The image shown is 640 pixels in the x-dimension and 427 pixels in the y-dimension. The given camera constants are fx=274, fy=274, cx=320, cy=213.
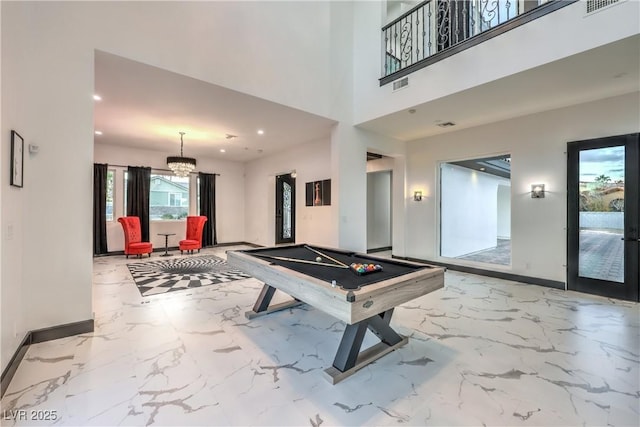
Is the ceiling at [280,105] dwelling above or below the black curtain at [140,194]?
above

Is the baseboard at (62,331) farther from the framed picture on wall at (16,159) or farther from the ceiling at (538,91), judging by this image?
the ceiling at (538,91)

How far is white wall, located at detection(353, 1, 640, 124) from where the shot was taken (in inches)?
111

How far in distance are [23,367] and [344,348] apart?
2.63m

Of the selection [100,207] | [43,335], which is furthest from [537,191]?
[100,207]

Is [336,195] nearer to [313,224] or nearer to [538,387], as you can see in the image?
[313,224]

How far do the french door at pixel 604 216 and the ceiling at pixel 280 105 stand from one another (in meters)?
0.84

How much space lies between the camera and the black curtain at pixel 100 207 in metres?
7.02

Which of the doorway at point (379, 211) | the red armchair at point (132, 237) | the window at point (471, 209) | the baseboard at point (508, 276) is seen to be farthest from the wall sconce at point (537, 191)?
the red armchair at point (132, 237)

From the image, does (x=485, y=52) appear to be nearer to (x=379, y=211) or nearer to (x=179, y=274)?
(x=379, y=211)

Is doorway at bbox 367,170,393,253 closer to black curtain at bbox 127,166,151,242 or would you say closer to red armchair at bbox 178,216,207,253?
red armchair at bbox 178,216,207,253

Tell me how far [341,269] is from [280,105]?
120 inches

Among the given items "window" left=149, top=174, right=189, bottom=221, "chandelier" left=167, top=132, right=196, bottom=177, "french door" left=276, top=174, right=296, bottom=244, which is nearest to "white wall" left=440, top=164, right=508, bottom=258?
"french door" left=276, top=174, right=296, bottom=244

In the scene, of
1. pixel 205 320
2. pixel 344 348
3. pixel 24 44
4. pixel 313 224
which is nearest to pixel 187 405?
pixel 344 348

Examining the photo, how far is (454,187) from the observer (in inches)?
275
